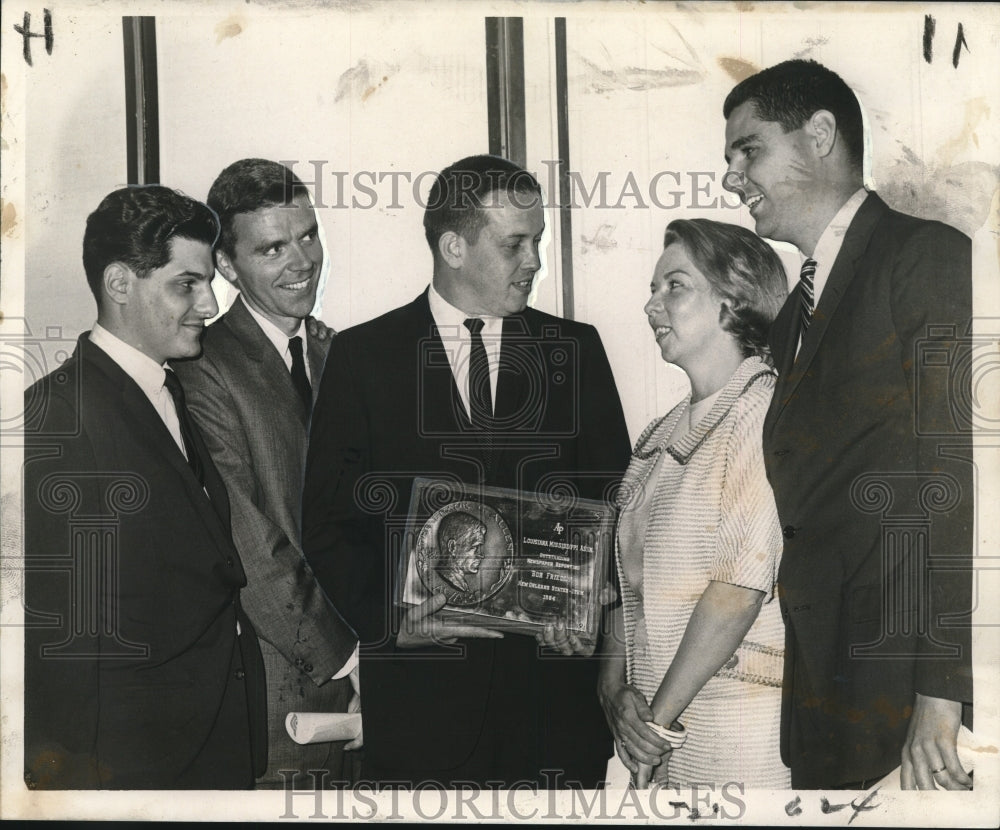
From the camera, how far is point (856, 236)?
11.1ft

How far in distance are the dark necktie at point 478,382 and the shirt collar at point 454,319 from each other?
2 centimetres

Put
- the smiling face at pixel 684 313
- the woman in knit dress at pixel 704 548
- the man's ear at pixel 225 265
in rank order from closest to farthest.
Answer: the woman in knit dress at pixel 704 548, the smiling face at pixel 684 313, the man's ear at pixel 225 265

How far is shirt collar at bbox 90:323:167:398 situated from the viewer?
134 inches

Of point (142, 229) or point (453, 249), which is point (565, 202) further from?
point (142, 229)

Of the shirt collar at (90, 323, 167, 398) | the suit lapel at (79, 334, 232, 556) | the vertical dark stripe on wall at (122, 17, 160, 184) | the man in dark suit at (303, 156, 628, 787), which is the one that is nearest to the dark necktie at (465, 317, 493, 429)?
the man in dark suit at (303, 156, 628, 787)

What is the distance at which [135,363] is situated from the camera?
3408mm

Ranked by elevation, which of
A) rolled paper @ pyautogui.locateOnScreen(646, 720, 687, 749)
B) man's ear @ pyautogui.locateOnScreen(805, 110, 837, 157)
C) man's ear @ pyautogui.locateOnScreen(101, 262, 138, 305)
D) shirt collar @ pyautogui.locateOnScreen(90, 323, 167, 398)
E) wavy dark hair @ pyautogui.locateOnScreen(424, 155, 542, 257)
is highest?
man's ear @ pyautogui.locateOnScreen(805, 110, 837, 157)

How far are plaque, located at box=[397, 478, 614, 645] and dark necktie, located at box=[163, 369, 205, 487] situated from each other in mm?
631

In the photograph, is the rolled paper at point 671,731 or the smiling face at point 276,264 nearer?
the rolled paper at point 671,731

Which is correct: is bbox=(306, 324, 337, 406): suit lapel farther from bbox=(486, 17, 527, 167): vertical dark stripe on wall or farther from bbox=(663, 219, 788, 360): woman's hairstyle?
bbox=(663, 219, 788, 360): woman's hairstyle

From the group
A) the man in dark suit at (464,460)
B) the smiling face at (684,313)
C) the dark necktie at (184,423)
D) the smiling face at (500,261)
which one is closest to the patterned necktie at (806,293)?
the smiling face at (684,313)

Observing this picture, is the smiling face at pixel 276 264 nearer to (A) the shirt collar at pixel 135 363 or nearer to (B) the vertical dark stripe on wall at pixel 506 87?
(A) the shirt collar at pixel 135 363

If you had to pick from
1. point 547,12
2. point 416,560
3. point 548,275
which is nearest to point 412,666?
point 416,560

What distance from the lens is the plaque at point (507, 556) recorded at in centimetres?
337
